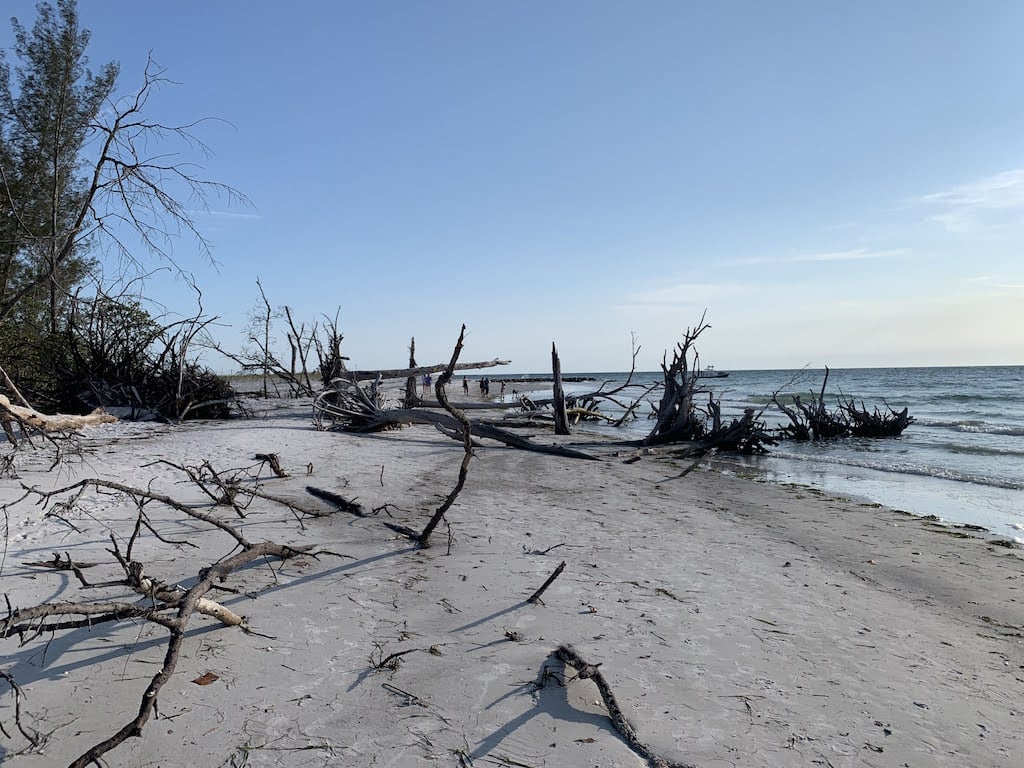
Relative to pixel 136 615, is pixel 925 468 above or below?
below

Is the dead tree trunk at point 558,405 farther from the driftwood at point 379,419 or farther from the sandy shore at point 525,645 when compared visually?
the sandy shore at point 525,645

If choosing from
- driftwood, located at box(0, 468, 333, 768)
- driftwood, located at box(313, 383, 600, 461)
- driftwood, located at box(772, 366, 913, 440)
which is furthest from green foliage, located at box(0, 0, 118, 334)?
driftwood, located at box(772, 366, 913, 440)

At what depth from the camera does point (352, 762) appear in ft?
7.24

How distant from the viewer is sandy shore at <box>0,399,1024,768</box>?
7.81 feet

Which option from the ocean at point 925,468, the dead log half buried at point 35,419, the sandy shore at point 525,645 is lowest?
the ocean at point 925,468

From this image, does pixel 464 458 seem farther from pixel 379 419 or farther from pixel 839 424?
pixel 839 424

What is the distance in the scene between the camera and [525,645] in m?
3.13

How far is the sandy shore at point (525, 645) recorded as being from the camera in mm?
2381

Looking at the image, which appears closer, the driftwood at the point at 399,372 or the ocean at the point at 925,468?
the ocean at the point at 925,468

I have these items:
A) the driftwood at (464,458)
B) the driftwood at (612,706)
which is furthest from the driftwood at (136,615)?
the driftwood at (612,706)

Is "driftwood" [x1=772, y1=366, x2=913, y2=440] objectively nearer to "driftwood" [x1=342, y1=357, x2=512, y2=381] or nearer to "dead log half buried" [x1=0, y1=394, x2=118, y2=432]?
"driftwood" [x1=342, y1=357, x2=512, y2=381]

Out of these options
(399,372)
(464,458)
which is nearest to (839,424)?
(399,372)

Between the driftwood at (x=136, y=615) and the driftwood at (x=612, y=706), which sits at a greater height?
the driftwood at (x=136, y=615)

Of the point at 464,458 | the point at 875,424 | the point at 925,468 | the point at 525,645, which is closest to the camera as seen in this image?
the point at 525,645
